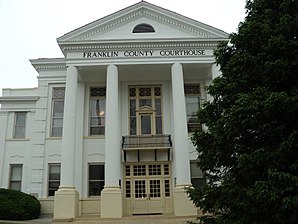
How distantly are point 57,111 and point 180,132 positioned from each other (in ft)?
28.0

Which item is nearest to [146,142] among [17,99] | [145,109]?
[145,109]

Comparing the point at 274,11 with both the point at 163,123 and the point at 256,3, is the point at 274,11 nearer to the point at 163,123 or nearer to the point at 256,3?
the point at 256,3

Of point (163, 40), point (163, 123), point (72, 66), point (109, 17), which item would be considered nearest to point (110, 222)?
point (163, 123)

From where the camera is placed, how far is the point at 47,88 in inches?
918

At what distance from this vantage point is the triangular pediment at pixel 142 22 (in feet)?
70.2

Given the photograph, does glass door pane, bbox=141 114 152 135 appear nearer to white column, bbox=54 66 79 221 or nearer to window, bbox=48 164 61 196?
white column, bbox=54 66 79 221

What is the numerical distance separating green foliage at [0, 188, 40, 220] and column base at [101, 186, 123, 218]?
386cm

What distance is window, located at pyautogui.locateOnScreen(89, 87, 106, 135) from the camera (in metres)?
22.4

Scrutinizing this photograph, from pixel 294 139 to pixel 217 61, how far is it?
160 inches

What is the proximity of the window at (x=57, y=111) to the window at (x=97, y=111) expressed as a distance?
198 cm

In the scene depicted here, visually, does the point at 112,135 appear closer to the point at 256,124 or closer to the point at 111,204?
the point at 111,204

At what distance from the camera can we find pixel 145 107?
22.6 m

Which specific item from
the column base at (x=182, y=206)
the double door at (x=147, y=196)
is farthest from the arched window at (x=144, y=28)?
the column base at (x=182, y=206)

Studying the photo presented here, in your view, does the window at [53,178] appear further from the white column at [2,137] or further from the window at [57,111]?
the white column at [2,137]
